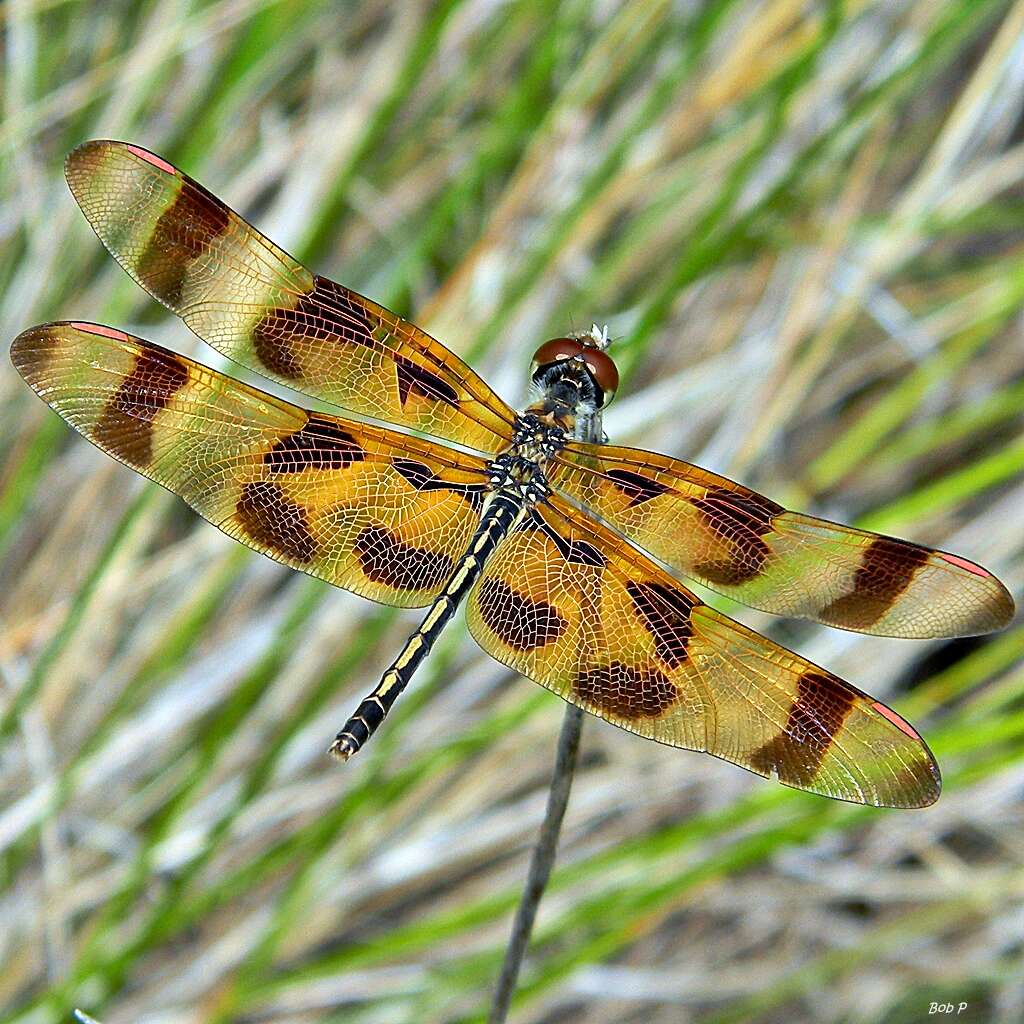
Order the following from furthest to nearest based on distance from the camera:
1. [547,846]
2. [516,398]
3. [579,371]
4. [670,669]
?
[516,398] < [579,371] < [670,669] < [547,846]

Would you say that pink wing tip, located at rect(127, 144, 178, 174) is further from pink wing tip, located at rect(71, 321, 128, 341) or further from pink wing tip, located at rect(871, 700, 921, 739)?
pink wing tip, located at rect(871, 700, 921, 739)

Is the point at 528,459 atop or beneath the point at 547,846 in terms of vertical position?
atop

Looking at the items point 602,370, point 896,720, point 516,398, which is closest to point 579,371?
point 602,370

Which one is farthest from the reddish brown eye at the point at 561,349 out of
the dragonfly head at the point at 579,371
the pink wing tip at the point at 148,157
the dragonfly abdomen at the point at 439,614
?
the pink wing tip at the point at 148,157

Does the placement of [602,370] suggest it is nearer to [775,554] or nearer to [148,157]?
[775,554]

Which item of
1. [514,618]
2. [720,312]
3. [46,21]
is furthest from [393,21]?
[514,618]

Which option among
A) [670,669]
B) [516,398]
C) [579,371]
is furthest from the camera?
[516,398]

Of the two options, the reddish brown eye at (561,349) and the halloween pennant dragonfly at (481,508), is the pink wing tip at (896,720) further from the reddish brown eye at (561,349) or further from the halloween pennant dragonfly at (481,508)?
the reddish brown eye at (561,349)

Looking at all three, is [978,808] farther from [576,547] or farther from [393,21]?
[393,21]
